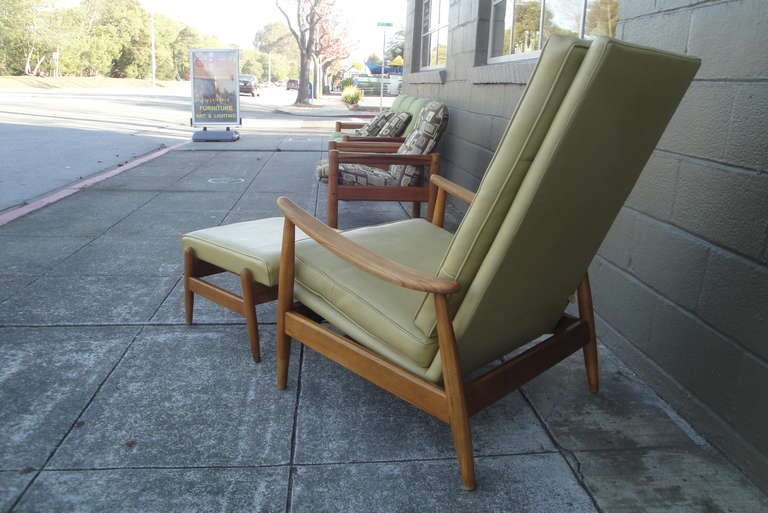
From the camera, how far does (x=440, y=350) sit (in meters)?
1.90

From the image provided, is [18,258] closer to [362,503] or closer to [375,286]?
[375,286]

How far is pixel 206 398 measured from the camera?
2.43 metres

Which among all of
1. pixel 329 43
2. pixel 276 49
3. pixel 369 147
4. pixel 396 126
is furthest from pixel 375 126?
pixel 276 49

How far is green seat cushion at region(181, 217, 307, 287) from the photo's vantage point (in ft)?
8.53

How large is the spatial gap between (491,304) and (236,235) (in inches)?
57.9

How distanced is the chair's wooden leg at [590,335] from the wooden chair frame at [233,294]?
133cm

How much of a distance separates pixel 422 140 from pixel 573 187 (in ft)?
11.4

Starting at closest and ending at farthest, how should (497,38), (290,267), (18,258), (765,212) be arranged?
1. (765,212)
2. (290,267)
3. (18,258)
4. (497,38)

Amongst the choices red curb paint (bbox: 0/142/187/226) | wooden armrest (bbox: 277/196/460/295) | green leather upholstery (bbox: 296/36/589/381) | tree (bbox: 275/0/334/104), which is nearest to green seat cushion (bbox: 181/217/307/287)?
wooden armrest (bbox: 277/196/460/295)

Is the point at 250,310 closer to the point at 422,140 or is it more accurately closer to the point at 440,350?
the point at 440,350

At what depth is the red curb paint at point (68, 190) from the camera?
5.38 metres

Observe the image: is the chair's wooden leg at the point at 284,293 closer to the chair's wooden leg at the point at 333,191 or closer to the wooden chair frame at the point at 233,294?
the wooden chair frame at the point at 233,294

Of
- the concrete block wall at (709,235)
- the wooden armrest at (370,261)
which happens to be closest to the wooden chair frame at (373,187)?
the concrete block wall at (709,235)

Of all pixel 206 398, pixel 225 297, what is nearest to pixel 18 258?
pixel 225 297
